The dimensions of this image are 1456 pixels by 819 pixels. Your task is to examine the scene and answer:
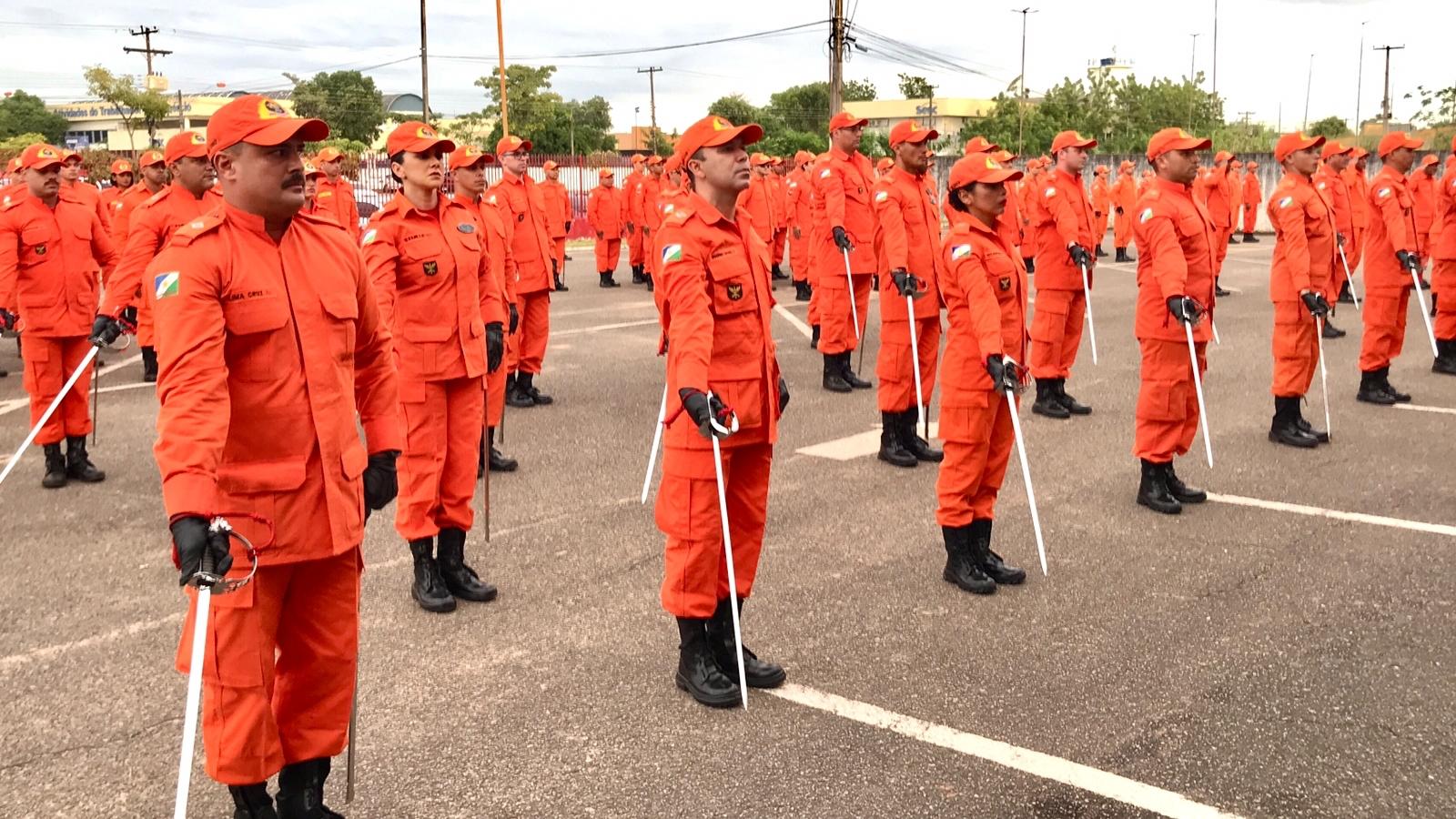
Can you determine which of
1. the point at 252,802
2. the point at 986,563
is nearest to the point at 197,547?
the point at 252,802

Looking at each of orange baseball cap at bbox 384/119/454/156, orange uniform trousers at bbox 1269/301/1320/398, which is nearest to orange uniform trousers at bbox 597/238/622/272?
orange uniform trousers at bbox 1269/301/1320/398

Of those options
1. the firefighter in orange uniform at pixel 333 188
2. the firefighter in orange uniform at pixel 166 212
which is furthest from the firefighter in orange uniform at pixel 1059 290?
the firefighter in orange uniform at pixel 333 188

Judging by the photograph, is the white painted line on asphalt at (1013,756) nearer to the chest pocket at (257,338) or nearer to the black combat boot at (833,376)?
the chest pocket at (257,338)

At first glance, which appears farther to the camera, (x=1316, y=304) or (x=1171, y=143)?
(x=1316, y=304)

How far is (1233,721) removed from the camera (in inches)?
169

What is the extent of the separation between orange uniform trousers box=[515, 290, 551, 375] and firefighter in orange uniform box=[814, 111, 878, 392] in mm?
2487

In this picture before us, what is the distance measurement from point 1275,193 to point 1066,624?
496cm

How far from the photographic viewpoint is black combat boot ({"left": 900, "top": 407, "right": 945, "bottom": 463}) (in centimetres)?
833

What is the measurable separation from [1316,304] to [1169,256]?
6.06ft

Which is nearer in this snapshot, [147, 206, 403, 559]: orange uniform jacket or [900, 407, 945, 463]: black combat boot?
[147, 206, 403, 559]: orange uniform jacket

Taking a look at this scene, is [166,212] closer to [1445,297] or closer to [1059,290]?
[1059,290]

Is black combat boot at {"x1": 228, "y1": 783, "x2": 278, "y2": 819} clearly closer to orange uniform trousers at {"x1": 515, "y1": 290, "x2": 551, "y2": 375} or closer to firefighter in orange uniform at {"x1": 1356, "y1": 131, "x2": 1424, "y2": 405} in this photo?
orange uniform trousers at {"x1": 515, "y1": 290, "x2": 551, "y2": 375}

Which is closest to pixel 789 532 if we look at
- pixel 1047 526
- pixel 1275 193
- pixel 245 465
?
pixel 1047 526

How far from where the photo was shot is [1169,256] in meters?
7.03
